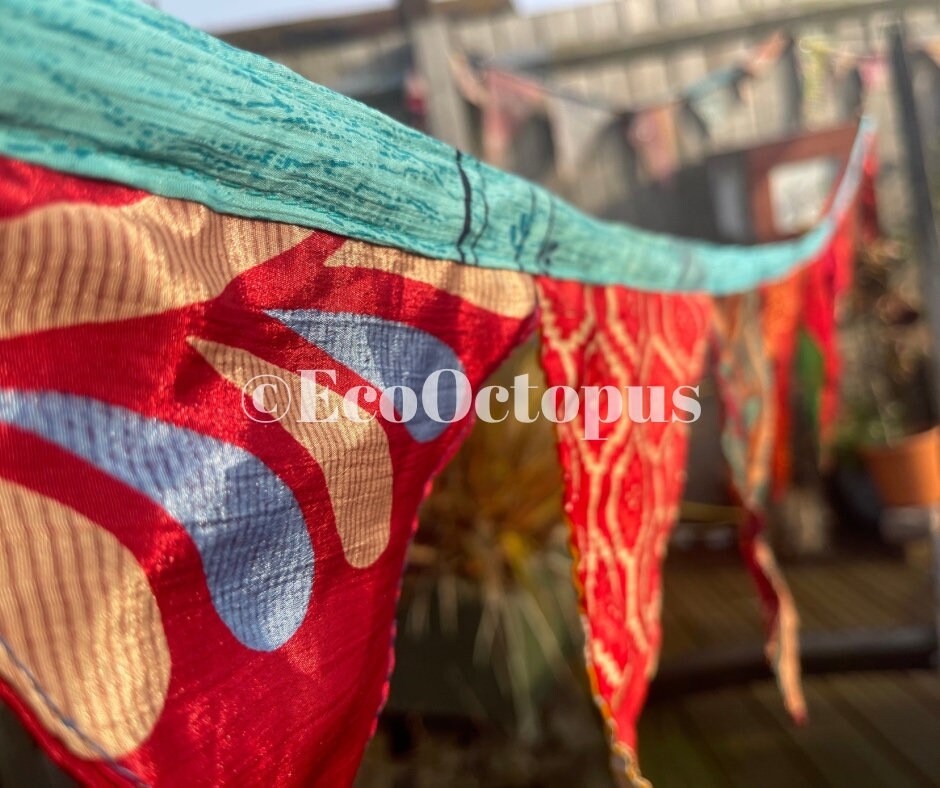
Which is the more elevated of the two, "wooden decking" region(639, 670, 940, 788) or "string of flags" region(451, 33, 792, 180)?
"string of flags" region(451, 33, 792, 180)

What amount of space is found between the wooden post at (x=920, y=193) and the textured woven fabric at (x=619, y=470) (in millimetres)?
666

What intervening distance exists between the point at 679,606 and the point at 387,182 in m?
1.78

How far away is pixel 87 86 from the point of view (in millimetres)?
225

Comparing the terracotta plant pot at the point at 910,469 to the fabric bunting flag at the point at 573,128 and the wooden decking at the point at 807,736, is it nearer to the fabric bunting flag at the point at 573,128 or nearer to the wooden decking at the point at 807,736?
the wooden decking at the point at 807,736

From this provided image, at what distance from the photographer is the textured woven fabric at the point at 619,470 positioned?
20.9 inches

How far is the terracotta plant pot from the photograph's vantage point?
2098 mm

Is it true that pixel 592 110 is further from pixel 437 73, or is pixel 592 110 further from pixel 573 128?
pixel 437 73

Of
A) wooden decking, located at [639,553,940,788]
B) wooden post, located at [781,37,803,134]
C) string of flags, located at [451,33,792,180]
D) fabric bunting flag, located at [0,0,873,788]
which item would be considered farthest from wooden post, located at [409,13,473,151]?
fabric bunting flag, located at [0,0,873,788]

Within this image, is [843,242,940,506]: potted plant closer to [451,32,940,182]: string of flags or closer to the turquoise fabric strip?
[451,32,940,182]: string of flags

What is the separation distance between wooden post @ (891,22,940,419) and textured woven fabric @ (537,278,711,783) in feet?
2.19

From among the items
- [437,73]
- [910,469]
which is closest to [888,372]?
[910,469]

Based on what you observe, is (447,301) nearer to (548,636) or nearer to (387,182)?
(387,182)

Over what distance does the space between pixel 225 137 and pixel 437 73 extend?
196 centimetres

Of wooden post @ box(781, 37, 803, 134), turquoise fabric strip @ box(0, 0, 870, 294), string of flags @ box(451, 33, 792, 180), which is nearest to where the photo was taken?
turquoise fabric strip @ box(0, 0, 870, 294)
